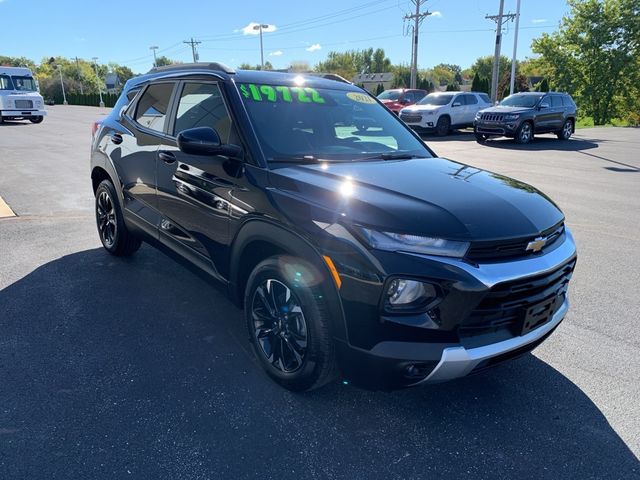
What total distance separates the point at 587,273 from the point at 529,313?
9.64 feet

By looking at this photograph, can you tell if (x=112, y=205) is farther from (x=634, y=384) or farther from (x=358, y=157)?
(x=634, y=384)

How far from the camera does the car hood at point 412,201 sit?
2.31 m

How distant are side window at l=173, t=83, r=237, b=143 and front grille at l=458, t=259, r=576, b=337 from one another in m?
1.83

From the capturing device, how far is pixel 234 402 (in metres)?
2.74

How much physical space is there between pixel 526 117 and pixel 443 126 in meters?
4.05

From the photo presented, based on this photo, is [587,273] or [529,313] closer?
[529,313]

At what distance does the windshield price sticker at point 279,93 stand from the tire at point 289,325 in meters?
1.25

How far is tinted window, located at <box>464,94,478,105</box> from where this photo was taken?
2112cm

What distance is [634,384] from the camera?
2.97m

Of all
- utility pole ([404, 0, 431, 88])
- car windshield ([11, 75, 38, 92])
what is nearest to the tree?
utility pole ([404, 0, 431, 88])

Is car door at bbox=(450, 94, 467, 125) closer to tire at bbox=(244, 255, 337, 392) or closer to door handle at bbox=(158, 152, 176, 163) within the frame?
door handle at bbox=(158, 152, 176, 163)

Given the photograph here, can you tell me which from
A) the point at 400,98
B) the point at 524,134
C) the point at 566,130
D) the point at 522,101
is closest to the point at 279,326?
the point at 524,134

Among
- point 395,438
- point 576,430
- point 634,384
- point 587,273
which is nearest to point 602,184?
point 587,273

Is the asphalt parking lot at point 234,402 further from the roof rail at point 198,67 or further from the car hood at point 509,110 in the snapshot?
the car hood at point 509,110
